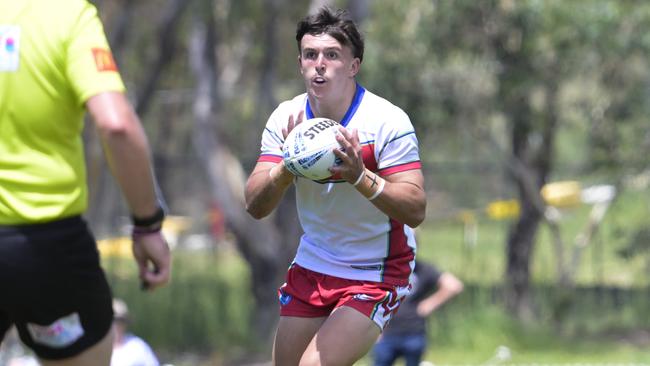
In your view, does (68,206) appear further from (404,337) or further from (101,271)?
(404,337)

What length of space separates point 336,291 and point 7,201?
2.02 meters

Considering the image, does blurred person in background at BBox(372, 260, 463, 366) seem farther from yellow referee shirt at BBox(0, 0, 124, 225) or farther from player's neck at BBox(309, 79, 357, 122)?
yellow referee shirt at BBox(0, 0, 124, 225)

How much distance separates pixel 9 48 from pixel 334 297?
2.21 m

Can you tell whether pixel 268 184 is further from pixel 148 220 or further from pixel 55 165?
pixel 55 165

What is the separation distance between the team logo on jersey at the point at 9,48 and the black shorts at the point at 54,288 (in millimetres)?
520

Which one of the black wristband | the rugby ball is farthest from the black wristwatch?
the rugby ball

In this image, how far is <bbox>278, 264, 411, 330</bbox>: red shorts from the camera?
211 inches

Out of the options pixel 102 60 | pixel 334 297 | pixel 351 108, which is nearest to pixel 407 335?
pixel 334 297

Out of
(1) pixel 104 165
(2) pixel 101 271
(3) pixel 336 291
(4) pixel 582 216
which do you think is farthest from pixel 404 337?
(4) pixel 582 216

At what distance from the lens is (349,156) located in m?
4.92

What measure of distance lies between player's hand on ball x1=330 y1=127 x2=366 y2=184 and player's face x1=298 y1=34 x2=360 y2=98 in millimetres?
359

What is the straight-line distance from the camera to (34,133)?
149 inches

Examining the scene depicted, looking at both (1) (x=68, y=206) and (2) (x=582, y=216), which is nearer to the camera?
(1) (x=68, y=206)

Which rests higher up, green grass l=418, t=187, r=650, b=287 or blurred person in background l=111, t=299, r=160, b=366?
blurred person in background l=111, t=299, r=160, b=366
